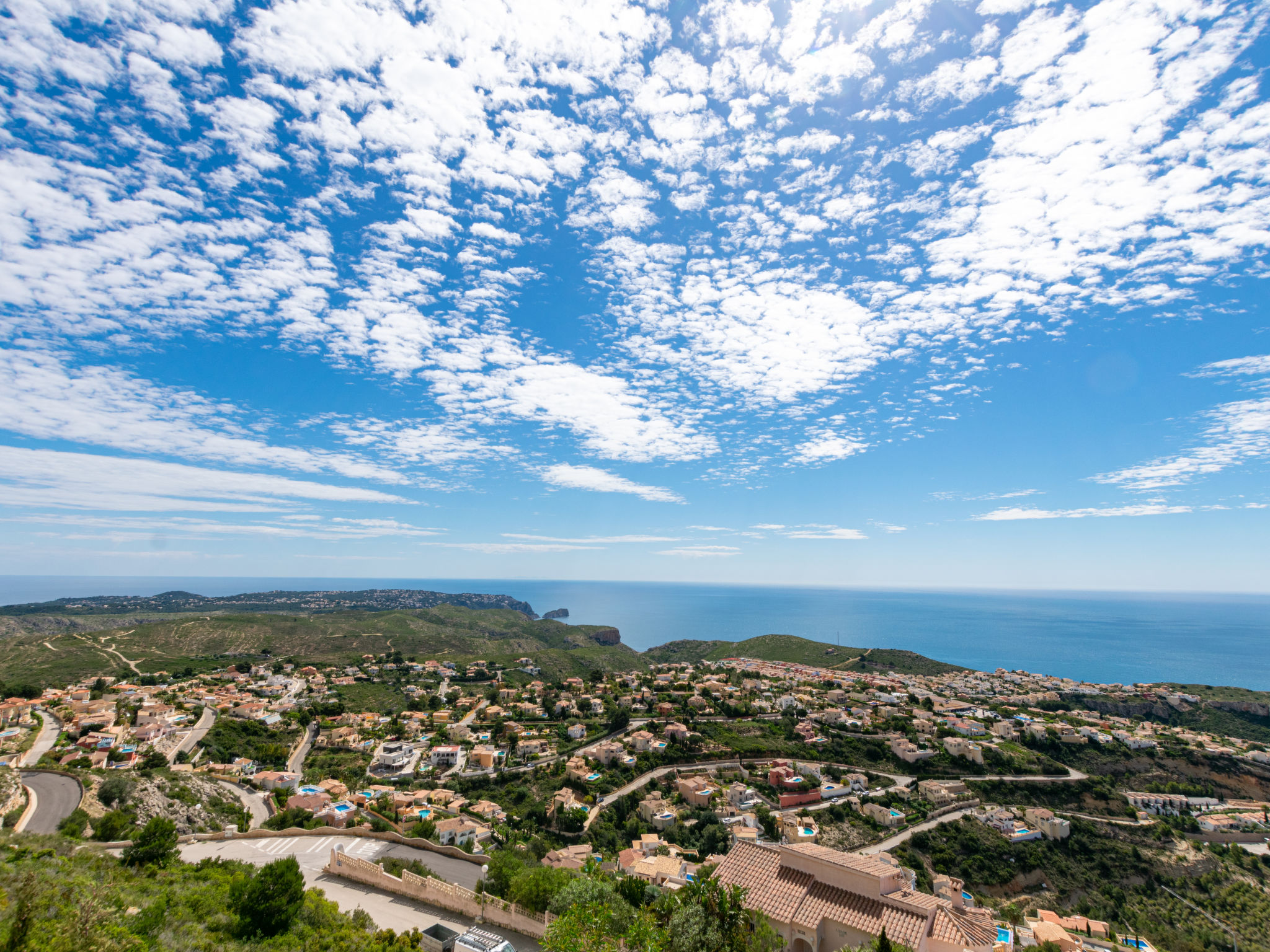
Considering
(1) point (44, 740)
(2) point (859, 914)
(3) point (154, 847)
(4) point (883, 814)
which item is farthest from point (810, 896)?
(1) point (44, 740)

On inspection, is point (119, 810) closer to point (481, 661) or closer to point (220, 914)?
point (220, 914)

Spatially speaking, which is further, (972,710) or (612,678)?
(612,678)

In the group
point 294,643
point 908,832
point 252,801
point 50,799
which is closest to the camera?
point 50,799

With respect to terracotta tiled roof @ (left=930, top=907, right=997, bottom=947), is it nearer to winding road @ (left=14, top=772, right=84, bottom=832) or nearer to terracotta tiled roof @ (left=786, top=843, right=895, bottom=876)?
terracotta tiled roof @ (left=786, top=843, right=895, bottom=876)

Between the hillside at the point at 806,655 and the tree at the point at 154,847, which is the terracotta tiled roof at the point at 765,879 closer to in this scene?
the tree at the point at 154,847

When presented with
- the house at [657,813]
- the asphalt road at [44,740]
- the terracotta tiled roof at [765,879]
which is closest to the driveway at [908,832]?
the house at [657,813]

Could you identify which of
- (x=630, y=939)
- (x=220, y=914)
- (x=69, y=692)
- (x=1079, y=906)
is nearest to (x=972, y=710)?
(x=1079, y=906)

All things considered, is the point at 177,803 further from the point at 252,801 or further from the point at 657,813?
the point at 657,813
